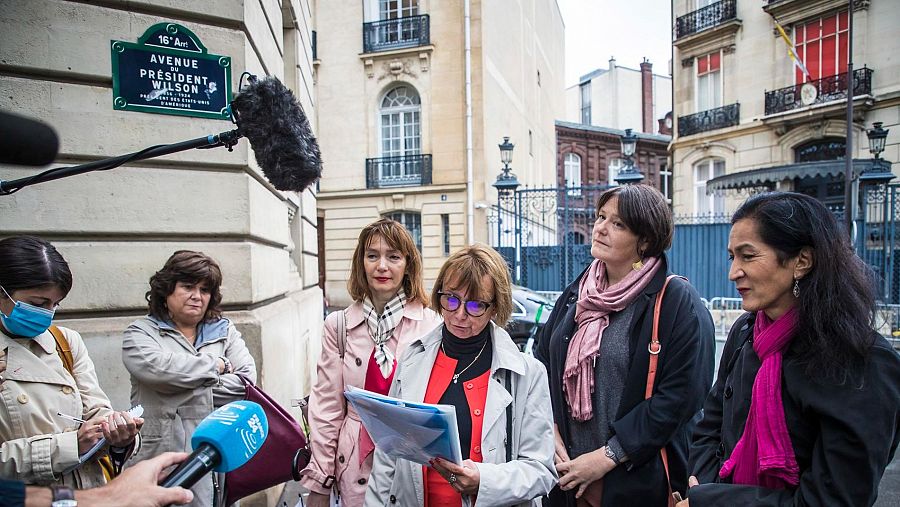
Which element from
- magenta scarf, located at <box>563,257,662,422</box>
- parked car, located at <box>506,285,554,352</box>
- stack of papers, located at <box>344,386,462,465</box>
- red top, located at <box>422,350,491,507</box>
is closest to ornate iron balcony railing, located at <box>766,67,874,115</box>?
parked car, located at <box>506,285,554,352</box>

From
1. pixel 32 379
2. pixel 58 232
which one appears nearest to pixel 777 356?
pixel 32 379

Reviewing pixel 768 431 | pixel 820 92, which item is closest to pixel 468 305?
pixel 768 431

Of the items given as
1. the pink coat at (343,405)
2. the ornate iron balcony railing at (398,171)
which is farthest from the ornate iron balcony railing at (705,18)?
the pink coat at (343,405)

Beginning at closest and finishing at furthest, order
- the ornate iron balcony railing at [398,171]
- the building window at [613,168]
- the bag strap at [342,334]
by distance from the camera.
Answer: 1. the bag strap at [342,334]
2. the ornate iron balcony railing at [398,171]
3. the building window at [613,168]

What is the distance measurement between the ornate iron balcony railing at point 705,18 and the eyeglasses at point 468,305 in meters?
22.8

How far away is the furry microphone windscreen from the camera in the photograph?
2.38 m

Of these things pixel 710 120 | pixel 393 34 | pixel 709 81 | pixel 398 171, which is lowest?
pixel 398 171

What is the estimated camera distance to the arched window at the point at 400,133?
2200 cm

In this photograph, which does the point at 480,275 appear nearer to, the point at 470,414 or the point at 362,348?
the point at 470,414

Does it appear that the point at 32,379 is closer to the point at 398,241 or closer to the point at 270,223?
the point at 398,241

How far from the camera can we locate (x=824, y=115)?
18.6 meters

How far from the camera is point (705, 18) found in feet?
71.8

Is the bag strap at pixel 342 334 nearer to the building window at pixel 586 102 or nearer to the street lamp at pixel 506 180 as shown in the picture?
the street lamp at pixel 506 180

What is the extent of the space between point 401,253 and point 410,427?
50.7 inches
